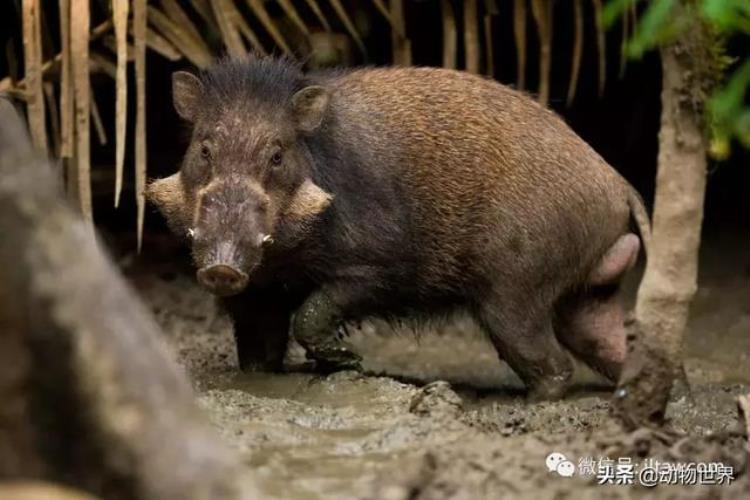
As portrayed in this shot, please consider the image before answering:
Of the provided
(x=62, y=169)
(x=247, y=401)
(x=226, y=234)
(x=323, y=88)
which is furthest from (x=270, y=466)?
(x=62, y=169)

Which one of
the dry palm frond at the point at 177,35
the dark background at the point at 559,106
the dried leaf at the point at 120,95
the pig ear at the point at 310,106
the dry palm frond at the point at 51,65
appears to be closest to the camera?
the pig ear at the point at 310,106

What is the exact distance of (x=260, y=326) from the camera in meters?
6.19

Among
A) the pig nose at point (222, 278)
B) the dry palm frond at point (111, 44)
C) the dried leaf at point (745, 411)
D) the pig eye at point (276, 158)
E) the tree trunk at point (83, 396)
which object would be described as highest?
the tree trunk at point (83, 396)

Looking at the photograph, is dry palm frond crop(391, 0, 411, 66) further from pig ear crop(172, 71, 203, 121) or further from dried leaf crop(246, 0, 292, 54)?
pig ear crop(172, 71, 203, 121)

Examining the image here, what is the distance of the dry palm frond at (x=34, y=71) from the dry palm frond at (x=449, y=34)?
6.50ft

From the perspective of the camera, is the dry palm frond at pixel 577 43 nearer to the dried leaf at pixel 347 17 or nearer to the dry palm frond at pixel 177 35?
the dried leaf at pixel 347 17

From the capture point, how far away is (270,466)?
4.11 meters

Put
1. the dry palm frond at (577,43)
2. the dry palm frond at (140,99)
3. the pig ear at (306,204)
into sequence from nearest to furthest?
the pig ear at (306,204)
the dry palm frond at (140,99)
the dry palm frond at (577,43)

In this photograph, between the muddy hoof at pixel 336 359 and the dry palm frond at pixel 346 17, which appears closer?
the muddy hoof at pixel 336 359

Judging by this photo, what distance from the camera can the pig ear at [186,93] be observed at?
593 centimetres

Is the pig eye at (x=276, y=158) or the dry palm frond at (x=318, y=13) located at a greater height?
the dry palm frond at (x=318, y=13)

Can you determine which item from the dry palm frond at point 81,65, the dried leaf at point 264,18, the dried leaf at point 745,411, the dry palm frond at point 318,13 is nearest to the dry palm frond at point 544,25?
the dry palm frond at point 318,13

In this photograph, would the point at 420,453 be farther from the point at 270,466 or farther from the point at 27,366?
the point at 27,366

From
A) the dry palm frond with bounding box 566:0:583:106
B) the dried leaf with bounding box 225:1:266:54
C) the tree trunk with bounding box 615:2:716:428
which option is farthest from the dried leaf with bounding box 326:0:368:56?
the tree trunk with bounding box 615:2:716:428
